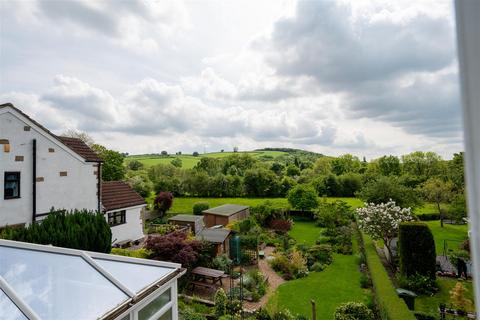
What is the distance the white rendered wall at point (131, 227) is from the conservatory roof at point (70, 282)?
10.8m

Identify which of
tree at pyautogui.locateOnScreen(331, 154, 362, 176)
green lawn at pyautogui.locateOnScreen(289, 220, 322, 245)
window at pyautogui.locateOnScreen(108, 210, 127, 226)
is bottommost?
green lawn at pyautogui.locateOnScreen(289, 220, 322, 245)

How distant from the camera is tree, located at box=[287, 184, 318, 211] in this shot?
25016mm

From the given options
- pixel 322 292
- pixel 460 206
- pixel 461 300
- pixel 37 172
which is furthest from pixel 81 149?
pixel 461 300

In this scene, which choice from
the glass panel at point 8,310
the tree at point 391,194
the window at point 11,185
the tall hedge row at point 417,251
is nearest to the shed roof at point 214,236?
the window at point 11,185

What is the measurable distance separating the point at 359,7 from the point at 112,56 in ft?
7.61

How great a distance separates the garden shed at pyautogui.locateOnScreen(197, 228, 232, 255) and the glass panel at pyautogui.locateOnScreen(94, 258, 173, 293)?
898 centimetres

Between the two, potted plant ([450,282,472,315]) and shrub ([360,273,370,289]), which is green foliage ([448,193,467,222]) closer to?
potted plant ([450,282,472,315])

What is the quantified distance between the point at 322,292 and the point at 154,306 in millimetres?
8876

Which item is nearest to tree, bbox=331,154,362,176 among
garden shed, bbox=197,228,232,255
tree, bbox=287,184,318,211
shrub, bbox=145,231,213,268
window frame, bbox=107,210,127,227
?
tree, bbox=287,184,318,211

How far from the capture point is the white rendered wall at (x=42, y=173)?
8555 millimetres

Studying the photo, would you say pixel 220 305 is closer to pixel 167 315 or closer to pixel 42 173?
pixel 167 315

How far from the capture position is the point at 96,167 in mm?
11422

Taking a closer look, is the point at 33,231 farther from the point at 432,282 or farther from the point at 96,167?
the point at 432,282

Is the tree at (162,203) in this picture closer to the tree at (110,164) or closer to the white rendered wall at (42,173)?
the tree at (110,164)
